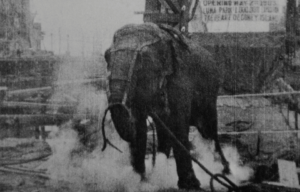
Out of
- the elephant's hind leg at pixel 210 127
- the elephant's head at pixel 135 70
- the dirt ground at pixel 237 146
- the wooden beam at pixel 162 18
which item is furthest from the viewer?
the wooden beam at pixel 162 18

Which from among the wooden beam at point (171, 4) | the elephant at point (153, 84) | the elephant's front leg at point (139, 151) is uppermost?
the wooden beam at point (171, 4)

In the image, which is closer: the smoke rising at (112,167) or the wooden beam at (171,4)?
the smoke rising at (112,167)

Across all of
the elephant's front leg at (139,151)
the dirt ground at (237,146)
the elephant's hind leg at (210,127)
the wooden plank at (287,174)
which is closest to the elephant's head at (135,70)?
the elephant's front leg at (139,151)

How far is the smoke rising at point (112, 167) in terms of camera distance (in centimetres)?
489

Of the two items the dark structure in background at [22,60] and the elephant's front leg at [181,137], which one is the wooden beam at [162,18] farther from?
the dark structure in background at [22,60]

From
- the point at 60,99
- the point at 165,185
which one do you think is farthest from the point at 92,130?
the point at 60,99

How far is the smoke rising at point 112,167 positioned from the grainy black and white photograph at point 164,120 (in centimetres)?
2

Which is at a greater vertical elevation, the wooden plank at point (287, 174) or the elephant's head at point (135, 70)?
the elephant's head at point (135, 70)

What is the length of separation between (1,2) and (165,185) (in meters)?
11.6

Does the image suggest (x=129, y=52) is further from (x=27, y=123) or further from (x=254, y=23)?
(x=254, y=23)

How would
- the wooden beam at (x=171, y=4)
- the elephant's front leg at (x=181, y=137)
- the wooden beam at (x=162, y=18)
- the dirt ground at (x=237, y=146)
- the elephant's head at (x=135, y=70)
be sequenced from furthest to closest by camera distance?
the wooden beam at (x=162, y=18) → the wooden beam at (x=171, y=4) → the dirt ground at (x=237, y=146) → the elephant's front leg at (x=181, y=137) → the elephant's head at (x=135, y=70)

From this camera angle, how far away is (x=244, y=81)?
10.7 meters

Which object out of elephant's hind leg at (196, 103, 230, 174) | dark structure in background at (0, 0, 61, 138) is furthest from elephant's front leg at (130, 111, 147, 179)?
dark structure in background at (0, 0, 61, 138)

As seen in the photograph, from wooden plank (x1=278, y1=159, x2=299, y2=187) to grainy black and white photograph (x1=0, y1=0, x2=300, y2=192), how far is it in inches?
0.7
